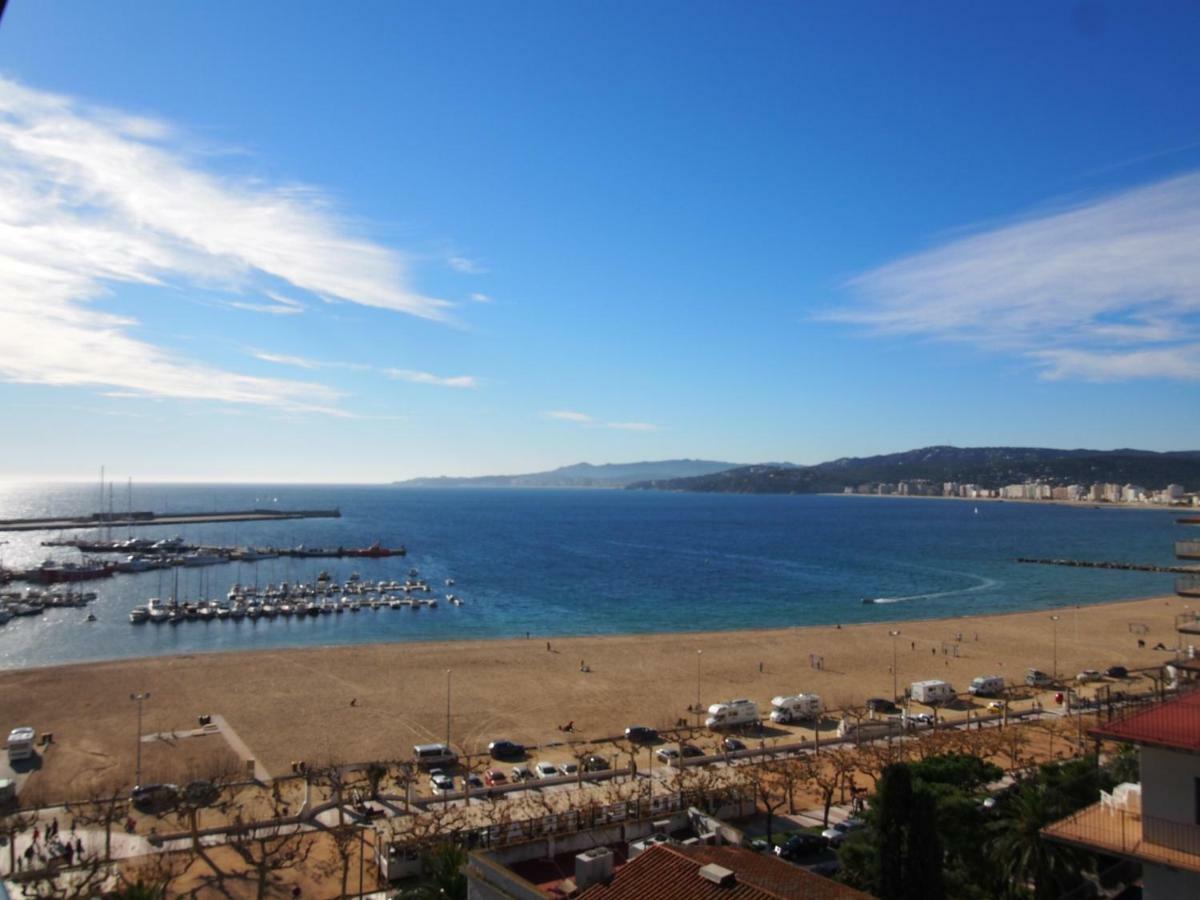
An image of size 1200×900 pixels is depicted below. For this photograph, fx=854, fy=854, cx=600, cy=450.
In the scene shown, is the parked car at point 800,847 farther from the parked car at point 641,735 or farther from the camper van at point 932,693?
the camper van at point 932,693

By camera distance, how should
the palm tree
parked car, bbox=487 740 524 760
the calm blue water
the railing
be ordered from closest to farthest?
1. the palm tree
2. the railing
3. parked car, bbox=487 740 524 760
4. the calm blue water

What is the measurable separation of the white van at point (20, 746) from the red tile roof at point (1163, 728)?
1186 inches

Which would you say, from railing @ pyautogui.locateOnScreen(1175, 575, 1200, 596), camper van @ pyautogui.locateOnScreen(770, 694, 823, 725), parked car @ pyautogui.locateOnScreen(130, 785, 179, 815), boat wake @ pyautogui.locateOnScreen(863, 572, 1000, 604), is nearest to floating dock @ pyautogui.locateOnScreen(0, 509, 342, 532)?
boat wake @ pyautogui.locateOnScreen(863, 572, 1000, 604)

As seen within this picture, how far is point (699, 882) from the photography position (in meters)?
9.14

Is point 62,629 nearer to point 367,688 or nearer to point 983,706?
point 367,688

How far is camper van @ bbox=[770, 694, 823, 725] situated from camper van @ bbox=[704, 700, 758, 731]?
122cm

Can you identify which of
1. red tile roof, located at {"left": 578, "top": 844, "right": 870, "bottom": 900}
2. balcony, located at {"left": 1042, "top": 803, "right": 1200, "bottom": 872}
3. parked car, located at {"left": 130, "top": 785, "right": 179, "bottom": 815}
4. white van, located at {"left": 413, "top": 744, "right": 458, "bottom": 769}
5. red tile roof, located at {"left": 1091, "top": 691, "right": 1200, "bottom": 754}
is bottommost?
white van, located at {"left": 413, "top": 744, "right": 458, "bottom": 769}

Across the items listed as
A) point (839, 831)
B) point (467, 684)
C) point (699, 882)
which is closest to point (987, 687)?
point (839, 831)

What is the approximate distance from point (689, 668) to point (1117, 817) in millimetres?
33123

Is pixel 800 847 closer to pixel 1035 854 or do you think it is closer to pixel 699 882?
pixel 1035 854

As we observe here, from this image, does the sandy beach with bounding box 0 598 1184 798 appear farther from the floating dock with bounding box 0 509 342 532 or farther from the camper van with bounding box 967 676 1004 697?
the floating dock with bounding box 0 509 342 532

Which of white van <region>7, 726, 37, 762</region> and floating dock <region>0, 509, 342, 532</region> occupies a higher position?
floating dock <region>0, 509, 342, 532</region>

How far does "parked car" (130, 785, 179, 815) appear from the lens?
21062 mm

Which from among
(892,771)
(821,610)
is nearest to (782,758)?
(892,771)
